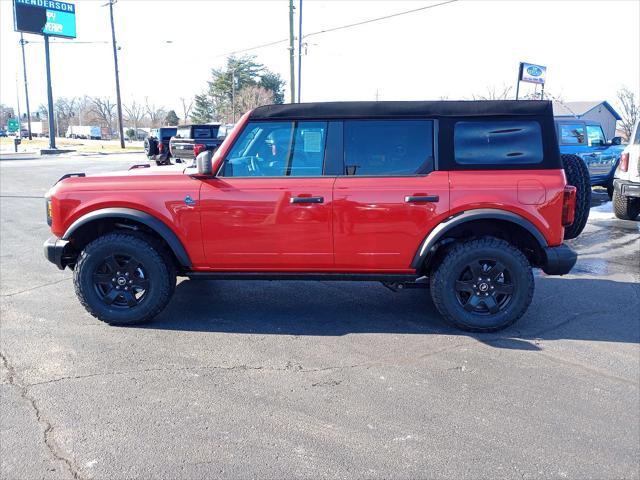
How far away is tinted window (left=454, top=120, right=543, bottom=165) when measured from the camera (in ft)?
15.3

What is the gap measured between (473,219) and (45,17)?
121 ft

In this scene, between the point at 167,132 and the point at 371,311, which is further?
the point at 167,132

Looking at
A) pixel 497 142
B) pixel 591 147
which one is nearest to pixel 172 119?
pixel 591 147

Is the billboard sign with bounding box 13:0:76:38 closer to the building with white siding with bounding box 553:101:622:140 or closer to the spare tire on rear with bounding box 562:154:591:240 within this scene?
the spare tire on rear with bounding box 562:154:591:240

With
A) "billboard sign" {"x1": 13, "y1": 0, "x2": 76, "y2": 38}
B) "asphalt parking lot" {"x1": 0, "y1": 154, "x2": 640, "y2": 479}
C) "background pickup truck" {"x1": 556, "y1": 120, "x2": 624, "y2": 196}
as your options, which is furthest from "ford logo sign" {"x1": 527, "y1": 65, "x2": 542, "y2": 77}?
"billboard sign" {"x1": 13, "y1": 0, "x2": 76, "y2": 38}

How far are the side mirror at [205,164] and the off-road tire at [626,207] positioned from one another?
875cm

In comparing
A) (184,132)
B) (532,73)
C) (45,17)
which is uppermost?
(45,17)

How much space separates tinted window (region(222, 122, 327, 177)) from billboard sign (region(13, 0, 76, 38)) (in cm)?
3420

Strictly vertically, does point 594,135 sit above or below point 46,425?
above

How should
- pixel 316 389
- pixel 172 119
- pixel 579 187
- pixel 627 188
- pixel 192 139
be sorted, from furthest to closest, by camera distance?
pixel 172 119 → pixel 192 139 → pixel 627 188 → pixel 579 187 → pixel 316 389

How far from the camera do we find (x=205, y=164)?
4.63 meters

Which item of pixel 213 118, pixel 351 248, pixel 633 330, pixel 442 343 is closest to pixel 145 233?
pixel 351 248

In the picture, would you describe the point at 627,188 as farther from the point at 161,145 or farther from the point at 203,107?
the point at 203,107

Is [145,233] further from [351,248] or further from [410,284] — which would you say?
[410,284]
